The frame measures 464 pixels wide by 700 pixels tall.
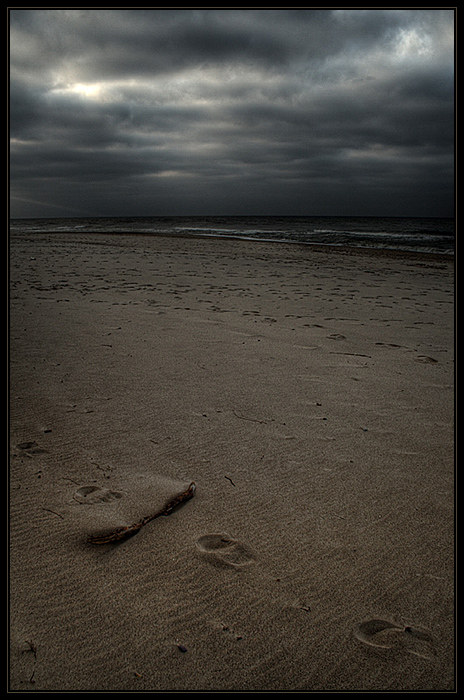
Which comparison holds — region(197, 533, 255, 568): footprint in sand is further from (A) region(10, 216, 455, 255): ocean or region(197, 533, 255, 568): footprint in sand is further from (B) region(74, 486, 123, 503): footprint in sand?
(A) region(10, 216, 455, 255): ocean

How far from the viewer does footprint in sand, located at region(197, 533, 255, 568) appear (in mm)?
1646

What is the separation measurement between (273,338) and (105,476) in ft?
9.39

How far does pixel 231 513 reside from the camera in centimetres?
191

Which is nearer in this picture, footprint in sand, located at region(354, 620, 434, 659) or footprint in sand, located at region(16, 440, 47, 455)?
footprint in sand, located at region(354, 620, 434, 659)

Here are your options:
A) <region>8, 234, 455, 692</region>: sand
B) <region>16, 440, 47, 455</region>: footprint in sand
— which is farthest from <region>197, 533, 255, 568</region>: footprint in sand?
<region>16, 440, 47, 455</region>: footprint in sand

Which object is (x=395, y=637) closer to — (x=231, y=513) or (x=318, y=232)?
(x=231, y=513)

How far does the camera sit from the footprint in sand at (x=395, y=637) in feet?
4.47

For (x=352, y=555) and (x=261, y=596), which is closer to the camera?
(x=261, y=596)

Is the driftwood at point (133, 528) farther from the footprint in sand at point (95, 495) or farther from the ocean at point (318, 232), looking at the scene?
the ocean at point (318, 232)

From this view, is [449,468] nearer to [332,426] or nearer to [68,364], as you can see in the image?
[332,426]

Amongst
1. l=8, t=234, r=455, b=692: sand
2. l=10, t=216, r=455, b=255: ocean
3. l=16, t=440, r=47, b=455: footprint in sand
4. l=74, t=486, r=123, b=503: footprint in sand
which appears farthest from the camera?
l=10, t=216, r=455, b=255: ocean

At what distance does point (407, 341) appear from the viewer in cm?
484

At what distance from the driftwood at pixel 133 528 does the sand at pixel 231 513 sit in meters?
0.03

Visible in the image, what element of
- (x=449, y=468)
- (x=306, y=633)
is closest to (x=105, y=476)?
(x=306, y=633)
